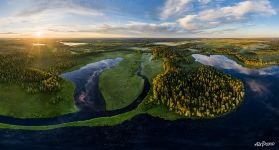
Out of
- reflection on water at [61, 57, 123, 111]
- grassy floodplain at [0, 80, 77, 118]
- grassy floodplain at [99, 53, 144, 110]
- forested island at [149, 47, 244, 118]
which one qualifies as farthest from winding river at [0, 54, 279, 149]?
grassy floodplain at [99, 53, 144, 110]

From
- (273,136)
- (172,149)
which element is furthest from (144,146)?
(273,136)

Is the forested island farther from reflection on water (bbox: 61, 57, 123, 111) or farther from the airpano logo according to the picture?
reflection on water (bbox: 61, 57, 123, 111)

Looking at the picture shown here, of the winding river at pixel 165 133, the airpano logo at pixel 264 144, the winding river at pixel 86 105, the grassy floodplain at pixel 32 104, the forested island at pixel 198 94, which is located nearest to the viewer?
the airpano logo at pixel 264 144

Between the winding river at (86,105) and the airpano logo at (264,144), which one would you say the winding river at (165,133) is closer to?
the winding river at (86,105)

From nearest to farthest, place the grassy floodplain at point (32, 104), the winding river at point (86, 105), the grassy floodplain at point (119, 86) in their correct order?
the winding river at point (86, 105) < the grassy floodplain at point (32, 104) < the grassy floodplain at point (119, 86)

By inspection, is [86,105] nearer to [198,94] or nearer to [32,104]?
[32,104]

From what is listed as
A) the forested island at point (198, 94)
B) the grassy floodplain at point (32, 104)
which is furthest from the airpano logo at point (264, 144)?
the grassy floodplain at point (32, 104)

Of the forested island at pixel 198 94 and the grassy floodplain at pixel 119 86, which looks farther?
the grassy floodplain at pixel 119 86

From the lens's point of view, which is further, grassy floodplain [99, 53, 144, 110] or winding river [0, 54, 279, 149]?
grassy floodplain [99, 53, 144, 110]

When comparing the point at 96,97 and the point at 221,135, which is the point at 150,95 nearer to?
the point at 96,97
